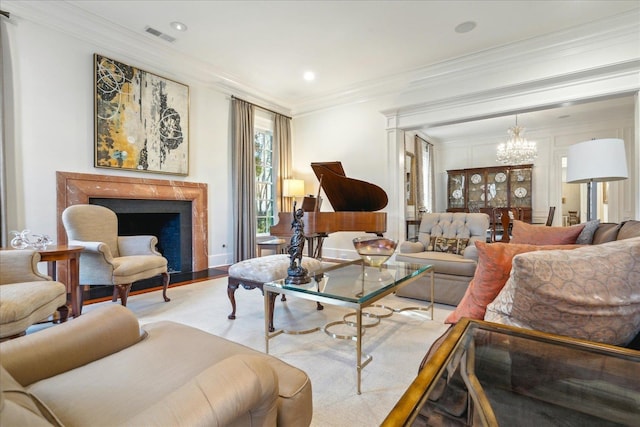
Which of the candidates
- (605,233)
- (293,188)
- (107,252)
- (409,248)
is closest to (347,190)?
(409,248)

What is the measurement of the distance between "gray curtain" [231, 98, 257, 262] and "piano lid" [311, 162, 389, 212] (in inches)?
64.0

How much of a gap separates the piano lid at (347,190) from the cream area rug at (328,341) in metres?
1.40

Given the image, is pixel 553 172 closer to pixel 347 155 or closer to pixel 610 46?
pixel 610 46

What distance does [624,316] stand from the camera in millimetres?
931

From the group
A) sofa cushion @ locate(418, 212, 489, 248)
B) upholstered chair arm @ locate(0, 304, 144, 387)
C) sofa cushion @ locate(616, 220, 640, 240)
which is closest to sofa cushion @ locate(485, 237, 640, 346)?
sofa cushion @ locate(616, 220, 640, 240)

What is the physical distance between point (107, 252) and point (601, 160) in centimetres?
413

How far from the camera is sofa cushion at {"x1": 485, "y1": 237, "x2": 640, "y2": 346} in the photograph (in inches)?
36.6

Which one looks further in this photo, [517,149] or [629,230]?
[517,149]

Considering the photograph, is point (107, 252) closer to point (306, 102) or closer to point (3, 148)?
point (3, 148)

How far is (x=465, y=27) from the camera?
3.56 meters

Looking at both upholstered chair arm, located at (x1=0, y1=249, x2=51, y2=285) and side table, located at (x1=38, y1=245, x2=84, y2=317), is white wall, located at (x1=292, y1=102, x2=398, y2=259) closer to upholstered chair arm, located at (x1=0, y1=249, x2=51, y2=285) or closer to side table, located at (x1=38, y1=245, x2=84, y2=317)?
side table, located at (x1=38, y1=245, x2=84, y2=317)

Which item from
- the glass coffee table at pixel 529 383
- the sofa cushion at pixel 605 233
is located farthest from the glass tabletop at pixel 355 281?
the sofa cushion at pixel 605 233

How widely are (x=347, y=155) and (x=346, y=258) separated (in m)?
1.93

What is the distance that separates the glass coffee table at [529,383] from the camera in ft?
2.57
